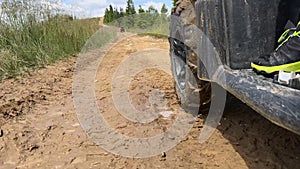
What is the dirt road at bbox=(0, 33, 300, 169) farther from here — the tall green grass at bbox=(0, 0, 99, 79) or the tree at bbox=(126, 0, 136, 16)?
the tree at bbox=(126, 0, 136, 16)

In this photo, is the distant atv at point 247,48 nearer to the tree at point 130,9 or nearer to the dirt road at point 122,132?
the dirt road at point 122,132

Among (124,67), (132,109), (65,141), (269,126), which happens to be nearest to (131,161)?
(65,141)

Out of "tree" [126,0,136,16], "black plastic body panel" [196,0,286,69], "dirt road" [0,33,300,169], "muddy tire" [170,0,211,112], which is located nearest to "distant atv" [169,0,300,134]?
"black plastic body panel" [196,0,286,69]

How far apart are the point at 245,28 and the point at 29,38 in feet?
13.1

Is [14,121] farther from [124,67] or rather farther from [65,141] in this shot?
[124,67]

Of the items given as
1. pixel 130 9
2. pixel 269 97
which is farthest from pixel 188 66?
pixel 130 9

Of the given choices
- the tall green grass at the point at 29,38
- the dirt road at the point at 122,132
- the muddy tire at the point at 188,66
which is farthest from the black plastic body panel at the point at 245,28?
the tall green grass at the point at 29,38

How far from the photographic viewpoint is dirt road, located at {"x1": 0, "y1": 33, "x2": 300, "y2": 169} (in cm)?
175

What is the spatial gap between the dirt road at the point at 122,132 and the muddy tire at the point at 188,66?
18cm

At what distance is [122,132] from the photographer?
2102mm

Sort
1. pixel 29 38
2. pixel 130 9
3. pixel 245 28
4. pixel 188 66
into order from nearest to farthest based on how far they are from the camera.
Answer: pixel 245 28 → pixel 188 66 → pixel 29 38 → pixel 130 9

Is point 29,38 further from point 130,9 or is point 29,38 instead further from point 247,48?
point 130,9

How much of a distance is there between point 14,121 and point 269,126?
191cm

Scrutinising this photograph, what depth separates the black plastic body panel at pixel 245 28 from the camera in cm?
128
